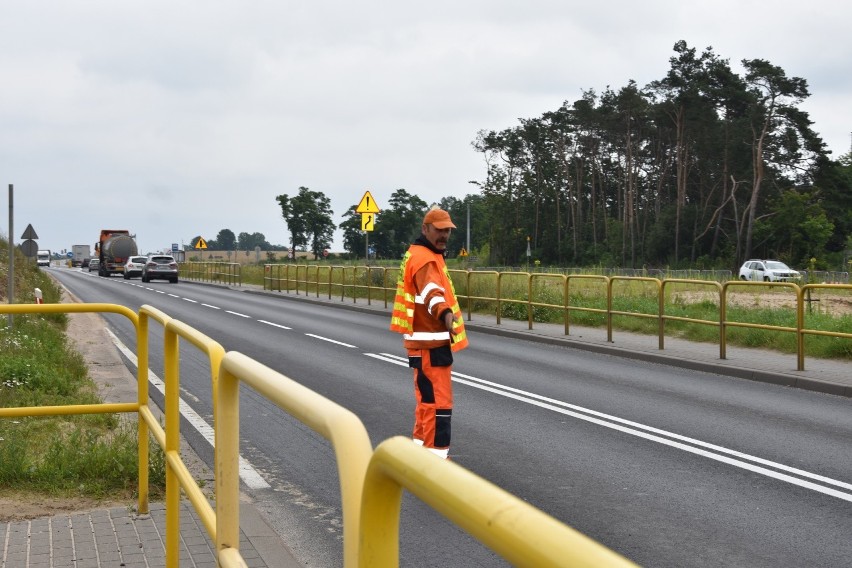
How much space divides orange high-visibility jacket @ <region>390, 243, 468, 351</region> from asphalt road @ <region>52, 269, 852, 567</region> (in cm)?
110

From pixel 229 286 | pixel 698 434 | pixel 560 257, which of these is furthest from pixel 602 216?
pixel 698 434

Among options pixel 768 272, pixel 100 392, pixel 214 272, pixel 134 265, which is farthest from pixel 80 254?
pixel 100 392

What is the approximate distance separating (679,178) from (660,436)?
70.3 m

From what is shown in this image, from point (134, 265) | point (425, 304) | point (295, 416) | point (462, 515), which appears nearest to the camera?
point (462, 515)

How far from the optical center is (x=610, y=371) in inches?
561

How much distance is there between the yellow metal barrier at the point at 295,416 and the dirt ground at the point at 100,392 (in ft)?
4.31

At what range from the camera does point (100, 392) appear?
432 inches

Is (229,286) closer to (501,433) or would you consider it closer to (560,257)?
(501,433)

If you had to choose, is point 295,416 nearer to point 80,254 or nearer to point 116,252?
point 116,252

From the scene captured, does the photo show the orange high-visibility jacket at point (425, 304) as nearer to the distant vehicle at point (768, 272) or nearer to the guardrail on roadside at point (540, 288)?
the guardrail on roadside at point (540, 288)

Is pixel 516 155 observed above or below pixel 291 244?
above

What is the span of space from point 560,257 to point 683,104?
39.1 meters

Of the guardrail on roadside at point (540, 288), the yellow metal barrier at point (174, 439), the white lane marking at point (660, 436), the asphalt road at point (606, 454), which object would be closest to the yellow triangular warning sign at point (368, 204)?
the guardrail on roadside at point (540, 288)

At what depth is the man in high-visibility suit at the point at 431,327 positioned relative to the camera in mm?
7160
